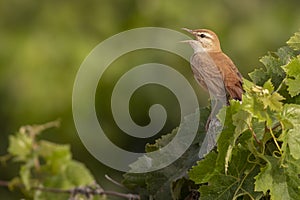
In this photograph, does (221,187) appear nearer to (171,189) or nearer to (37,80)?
(171,189)

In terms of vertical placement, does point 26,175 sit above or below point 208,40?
below

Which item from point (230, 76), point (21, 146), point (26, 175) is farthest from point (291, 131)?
point (21, 146)

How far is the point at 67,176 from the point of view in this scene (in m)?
3.23

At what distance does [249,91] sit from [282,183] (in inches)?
8.6

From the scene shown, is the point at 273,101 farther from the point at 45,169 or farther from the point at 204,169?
the point at 45,169

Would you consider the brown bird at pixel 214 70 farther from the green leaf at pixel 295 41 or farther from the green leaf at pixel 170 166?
the green leaf at pixel 295 41

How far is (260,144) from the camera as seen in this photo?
1957 mm

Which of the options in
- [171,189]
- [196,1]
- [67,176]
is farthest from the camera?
[196,1]

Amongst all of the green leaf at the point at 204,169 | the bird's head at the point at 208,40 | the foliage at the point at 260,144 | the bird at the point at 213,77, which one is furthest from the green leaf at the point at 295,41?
the bird's head at the point at 208,40

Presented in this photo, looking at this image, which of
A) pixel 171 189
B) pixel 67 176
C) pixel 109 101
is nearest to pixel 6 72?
pixel 109 101

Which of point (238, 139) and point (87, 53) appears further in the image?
point (87, 53)

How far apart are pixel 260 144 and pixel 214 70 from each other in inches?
32.0

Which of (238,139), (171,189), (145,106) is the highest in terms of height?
(238,139)

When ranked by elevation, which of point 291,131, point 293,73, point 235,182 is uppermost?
point 293,73
